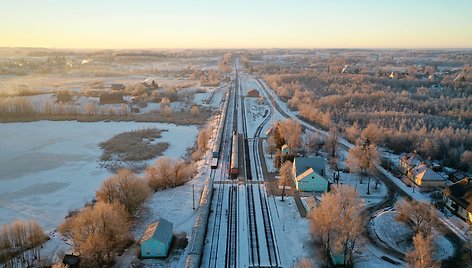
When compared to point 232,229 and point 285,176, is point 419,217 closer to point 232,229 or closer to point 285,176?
point 285,176

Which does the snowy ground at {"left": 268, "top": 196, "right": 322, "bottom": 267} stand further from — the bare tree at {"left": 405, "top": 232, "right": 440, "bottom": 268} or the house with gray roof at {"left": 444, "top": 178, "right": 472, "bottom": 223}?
the house with gray roof at {"left": 444, "top": 178, "right": 472, "bottom": 223}

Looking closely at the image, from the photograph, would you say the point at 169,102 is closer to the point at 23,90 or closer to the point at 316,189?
the point at 23,90

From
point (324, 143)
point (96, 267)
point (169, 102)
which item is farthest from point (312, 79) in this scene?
point (96, 267)

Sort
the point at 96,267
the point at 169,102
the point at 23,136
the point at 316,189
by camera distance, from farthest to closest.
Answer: the point at 169,102, the point at 23,136, the point at 316,189, the point at 96,267

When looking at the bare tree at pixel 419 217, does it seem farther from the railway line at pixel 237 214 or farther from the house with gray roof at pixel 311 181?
the railway line at pixel 237 214

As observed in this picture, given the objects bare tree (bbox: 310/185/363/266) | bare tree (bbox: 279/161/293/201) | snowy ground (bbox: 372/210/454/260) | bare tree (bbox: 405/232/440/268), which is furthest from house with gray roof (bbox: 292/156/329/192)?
bare tree (bbox: 405/232/440/268)
